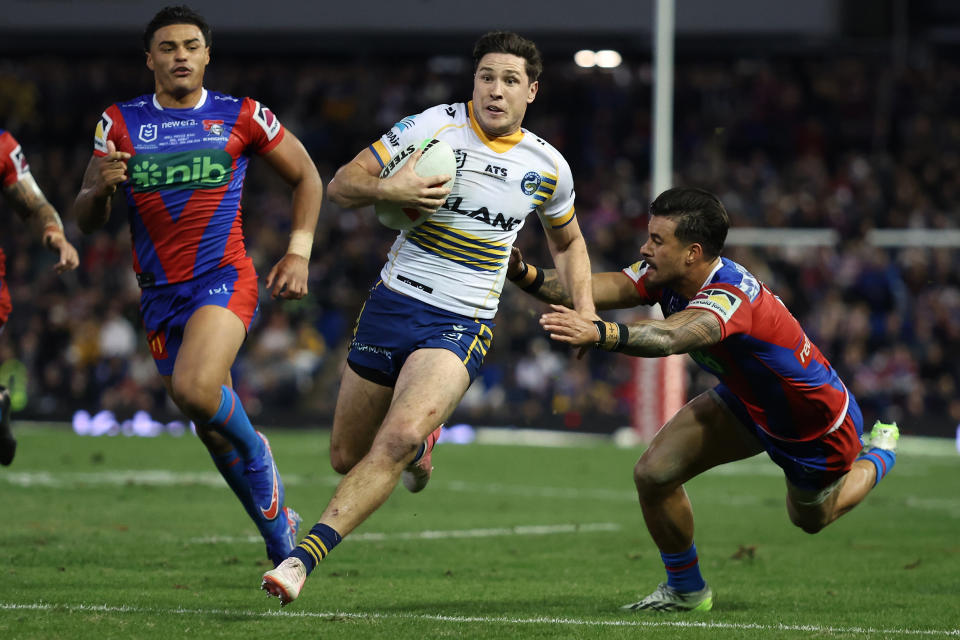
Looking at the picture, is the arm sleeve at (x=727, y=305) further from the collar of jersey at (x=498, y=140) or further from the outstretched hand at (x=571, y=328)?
the collar of jersey at (x=498, y=140)

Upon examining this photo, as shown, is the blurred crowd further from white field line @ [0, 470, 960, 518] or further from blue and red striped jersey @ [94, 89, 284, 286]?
blue and red striped jersey @ [94, 89, 284, 286]

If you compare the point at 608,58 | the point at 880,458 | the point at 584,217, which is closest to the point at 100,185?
the point at 880,458

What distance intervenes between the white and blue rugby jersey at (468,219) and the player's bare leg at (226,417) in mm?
940

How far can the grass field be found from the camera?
6.03 meters

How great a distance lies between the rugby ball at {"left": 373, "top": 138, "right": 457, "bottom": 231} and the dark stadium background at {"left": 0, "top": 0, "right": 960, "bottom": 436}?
14217 mm

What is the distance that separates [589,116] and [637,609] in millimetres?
21238

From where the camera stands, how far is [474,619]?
6.18 metres

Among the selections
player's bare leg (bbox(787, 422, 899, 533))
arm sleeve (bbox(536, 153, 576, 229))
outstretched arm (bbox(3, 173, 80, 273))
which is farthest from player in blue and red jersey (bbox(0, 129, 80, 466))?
player's bare leg (bbox(787, 422, 899, 533))

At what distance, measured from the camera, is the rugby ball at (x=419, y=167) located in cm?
638

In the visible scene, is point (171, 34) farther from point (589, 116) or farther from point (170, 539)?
point (589, 116)

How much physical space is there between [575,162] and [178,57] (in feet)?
65.3

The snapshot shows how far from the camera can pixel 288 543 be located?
7203mm

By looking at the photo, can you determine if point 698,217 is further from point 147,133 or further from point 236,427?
point 147,133

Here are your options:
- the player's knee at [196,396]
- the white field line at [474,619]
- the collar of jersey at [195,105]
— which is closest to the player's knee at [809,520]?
the white field line at [474,619]
